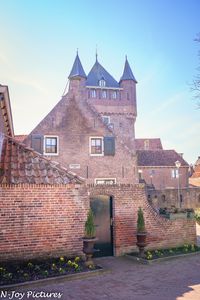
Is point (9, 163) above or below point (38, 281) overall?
above

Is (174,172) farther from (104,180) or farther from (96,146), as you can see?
(96,146)

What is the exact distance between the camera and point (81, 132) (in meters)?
21.5

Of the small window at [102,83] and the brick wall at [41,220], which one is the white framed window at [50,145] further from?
the small window at [102,83]

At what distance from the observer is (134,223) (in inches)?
404

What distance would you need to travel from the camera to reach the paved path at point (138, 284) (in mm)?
6035

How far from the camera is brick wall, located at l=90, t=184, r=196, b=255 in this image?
9914 millimetres

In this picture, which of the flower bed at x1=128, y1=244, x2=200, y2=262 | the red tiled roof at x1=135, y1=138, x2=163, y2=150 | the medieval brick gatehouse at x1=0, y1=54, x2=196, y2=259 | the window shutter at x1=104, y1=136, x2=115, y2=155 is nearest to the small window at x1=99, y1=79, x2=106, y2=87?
the red tiled roof at x1=135, y1=138, x2=163, y2=150

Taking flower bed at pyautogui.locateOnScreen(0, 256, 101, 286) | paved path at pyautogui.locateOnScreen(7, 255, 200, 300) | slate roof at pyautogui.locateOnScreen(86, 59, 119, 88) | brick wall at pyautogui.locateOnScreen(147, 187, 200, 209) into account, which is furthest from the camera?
slate roof at pyautogui.locateOnScreen(86, 59, 119, 88)

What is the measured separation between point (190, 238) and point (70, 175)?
5.92 meters

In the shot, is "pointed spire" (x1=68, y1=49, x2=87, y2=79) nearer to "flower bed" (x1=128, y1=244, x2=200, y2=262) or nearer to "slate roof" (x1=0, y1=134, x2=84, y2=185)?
"slate roof" (x1=0, y1=134, x2=84, y2=185)

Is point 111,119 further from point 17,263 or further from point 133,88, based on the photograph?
point 17,263

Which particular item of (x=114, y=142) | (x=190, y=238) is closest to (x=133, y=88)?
(x=114, y=142)

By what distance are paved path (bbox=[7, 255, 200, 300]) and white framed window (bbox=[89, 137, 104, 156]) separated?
13287 millimetres

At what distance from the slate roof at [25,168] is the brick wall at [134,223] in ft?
4.46
